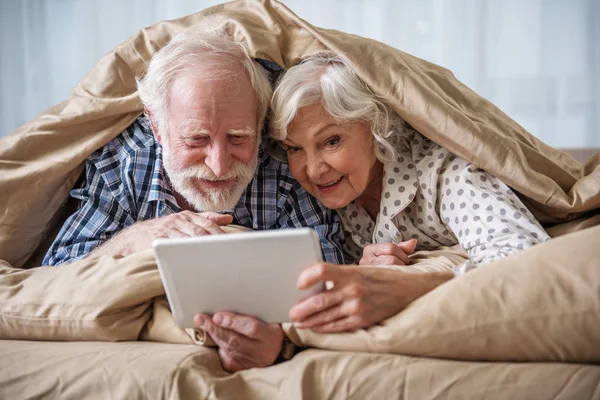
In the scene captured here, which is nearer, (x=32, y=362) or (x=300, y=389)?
(x=300, y=389)

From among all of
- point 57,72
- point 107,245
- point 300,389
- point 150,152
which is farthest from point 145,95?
point 57,72

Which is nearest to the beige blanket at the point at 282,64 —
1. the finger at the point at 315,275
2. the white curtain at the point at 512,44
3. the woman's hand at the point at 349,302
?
the woman's hand at the point at 349,302

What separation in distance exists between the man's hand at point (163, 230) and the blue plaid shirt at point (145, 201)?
12cm

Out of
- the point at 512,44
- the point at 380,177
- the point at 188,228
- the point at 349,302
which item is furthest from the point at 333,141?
the point at 512,44

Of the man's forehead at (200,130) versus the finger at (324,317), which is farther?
the man's forehead at (200,130)

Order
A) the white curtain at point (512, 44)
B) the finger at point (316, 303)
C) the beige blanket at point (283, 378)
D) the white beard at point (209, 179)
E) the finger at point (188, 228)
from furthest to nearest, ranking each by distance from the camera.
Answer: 1. the white curtain at point (512, 44)
2. the white beard at point (209, 179)
3. the finger at point (188, 228)
4. the finger at point (316, 303)
5. the beige blanket at point (283, 378)

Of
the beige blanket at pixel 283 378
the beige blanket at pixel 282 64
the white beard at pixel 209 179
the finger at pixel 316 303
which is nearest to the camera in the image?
the beige blanket at pixel 283 378

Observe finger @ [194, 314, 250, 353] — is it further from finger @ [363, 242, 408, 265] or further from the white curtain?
the white curtain

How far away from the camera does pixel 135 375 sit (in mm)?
1184

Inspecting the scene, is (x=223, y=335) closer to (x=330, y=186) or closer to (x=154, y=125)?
(x=330, y=186)

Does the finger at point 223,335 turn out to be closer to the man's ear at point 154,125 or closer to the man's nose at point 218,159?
the man's nose at point 218,159

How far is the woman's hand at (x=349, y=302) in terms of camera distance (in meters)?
1.23

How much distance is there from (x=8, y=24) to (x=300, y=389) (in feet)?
9.50

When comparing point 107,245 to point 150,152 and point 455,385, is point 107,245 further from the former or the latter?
point 455,385
